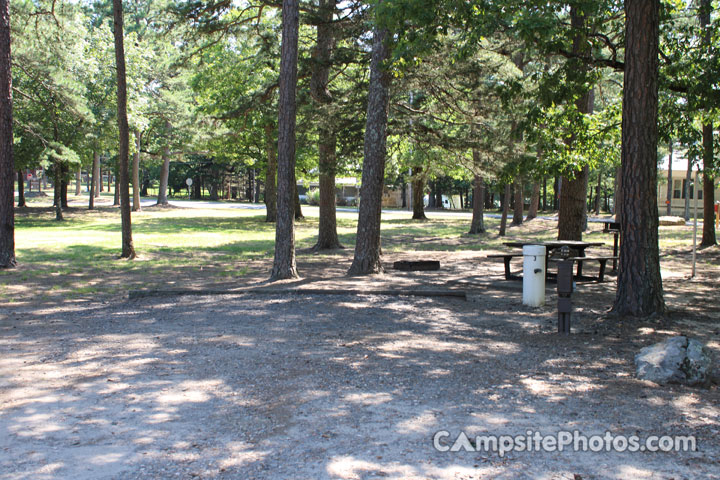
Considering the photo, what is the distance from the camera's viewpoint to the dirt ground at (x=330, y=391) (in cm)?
367

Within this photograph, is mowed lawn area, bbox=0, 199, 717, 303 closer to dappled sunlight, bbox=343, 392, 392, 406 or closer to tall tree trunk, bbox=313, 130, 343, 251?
tall tree trunk, bbox=313, 130, 343, 251

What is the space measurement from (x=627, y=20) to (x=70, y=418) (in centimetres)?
759

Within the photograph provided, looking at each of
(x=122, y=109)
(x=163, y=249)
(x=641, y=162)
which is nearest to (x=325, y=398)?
(x=641, y=162)

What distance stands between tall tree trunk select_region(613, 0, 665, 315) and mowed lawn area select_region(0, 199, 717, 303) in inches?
286

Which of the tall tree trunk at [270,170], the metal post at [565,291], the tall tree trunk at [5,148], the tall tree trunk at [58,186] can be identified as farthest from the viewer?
the tall tree trunk at [58,186]

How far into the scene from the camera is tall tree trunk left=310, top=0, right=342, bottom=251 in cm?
1418

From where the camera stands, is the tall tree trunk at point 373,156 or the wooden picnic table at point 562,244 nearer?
the wooden picnic table at point 562,244

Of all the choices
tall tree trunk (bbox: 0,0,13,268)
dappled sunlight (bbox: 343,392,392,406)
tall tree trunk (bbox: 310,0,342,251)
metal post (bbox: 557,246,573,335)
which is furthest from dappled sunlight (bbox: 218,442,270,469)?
tall tree trunk (bbox: 0,0,13,268)

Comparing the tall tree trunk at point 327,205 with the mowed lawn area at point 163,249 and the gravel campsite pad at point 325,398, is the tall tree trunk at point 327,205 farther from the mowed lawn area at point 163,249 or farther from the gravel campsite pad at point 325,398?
the gravel campsite pad at point 325,398

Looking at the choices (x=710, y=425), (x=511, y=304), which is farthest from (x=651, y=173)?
(x=710, y=425)

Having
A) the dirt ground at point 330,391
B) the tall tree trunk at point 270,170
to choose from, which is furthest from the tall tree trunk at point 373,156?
the tall tree trunk at point 270,170

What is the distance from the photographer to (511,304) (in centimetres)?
902

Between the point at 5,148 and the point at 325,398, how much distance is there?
11.3m

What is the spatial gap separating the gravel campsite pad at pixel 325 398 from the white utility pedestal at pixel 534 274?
2.06 ft
